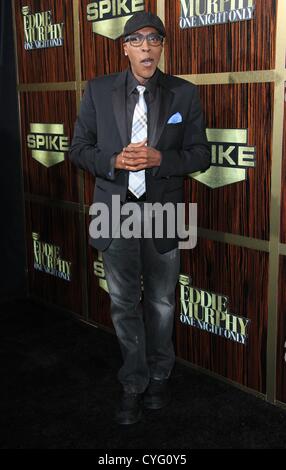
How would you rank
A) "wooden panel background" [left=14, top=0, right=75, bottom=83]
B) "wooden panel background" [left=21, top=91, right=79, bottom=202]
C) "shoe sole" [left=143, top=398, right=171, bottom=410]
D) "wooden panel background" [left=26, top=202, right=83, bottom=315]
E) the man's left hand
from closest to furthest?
the man's left hand
"shoe sole" [left=143, top=398, right=171, bottom=410]
"wooden panel background" [left=14, top=0, right=75, bottom=83]
"wooden panel background" [left=21, top=91, right=79, bottom=202]
"wooden panel background" [left=26, top=202, right=83, bottom=315]

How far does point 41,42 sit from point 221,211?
5.56 ft

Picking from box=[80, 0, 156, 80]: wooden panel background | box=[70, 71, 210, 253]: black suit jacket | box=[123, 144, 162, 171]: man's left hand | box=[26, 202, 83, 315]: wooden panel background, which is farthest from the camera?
box=[26, 202, 83, 315]: wooden panel background

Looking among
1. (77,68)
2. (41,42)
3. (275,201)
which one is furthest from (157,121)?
(41,42)

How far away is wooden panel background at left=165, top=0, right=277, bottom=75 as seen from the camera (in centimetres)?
235

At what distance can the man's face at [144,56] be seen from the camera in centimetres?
221

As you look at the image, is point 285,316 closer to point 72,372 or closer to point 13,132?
point 72,372

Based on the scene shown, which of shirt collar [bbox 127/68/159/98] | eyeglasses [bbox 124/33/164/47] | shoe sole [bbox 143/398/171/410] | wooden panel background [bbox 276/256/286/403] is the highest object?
eyeglasses [bbox 124/33/164/47]

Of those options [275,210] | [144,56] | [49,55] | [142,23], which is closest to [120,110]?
[144,56]

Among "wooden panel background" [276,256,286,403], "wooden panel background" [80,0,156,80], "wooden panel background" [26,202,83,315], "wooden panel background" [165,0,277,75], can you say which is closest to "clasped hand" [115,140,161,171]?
"wooden panel background" [165,0,277,75]

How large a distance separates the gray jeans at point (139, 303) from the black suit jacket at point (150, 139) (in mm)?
75

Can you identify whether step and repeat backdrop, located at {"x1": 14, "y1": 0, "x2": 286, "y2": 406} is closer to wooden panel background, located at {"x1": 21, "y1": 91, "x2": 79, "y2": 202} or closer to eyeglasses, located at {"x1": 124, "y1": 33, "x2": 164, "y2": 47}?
wooden panel background, located at {"x1": 21, "y1": 91, "x2": 79, "y2": 202}

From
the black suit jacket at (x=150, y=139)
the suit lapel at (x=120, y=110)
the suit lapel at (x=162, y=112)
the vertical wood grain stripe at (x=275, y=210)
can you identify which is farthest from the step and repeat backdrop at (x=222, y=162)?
the suit lapel at (x=120, y=110)
